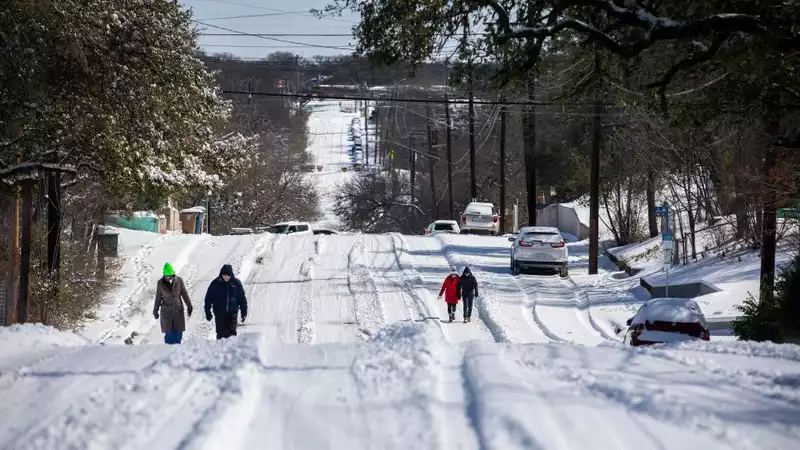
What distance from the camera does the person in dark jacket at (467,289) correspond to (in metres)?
25.2

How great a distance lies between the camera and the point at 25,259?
22.7 m

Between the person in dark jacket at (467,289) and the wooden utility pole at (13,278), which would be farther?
the person in dark jacket at (467,289)

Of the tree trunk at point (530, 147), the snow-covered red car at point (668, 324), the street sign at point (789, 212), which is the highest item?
the tree trunk at point (530, 147)

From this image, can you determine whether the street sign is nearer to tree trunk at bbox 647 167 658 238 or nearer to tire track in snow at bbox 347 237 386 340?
tire track in snow at bbox 347 237 386 340

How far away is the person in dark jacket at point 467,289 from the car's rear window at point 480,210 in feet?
90.6

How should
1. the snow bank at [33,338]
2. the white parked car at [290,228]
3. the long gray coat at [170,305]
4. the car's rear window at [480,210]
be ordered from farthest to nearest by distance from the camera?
the car's rear window at [480,210]
the white parked car at [290,228]
the long gray coat at [170,305]
the snow bank at [33,338]

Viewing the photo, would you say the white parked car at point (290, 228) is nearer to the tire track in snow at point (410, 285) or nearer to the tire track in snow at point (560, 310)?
the tire track in snow at point (410, 285)

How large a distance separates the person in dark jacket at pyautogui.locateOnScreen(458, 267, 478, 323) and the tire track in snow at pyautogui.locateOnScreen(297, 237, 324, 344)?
3.83m

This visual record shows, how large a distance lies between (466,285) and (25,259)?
34.3 feet

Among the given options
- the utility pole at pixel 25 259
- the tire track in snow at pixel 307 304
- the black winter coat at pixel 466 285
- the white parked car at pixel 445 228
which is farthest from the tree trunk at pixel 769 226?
the white parked car at pixel 445 228

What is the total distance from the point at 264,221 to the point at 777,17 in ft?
220

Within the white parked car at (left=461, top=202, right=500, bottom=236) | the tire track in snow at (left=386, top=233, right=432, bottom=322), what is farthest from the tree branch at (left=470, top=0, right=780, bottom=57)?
the white parked car at (left=461, top=202, right=500, bottom=236)

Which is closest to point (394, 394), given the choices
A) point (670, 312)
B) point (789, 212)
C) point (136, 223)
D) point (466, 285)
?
point (670, 312)

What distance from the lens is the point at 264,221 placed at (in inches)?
3007
